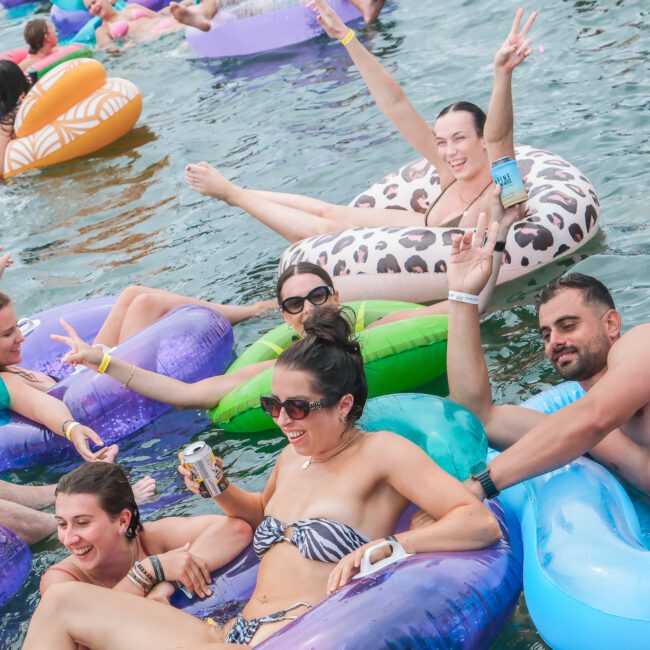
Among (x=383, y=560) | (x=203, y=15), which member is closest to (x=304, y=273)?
(x=383, y=560)

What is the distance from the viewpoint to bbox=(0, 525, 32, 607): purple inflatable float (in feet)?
15.6

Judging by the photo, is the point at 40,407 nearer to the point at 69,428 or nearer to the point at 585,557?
the point at 69,428

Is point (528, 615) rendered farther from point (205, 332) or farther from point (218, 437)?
point (205, 332)

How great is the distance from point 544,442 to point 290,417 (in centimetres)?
96

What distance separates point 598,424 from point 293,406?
1123mm

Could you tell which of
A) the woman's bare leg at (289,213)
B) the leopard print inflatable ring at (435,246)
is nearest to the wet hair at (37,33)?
the woman's bare leg at (289,213)

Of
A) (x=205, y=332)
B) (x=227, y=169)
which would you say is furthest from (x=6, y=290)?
(x=205, y=332)

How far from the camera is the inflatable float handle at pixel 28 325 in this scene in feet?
22.3

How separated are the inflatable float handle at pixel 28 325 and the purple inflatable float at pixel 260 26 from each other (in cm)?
658

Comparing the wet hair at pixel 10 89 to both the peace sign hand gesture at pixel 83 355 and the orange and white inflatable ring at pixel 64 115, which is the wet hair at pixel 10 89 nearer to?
the orange and white inflatable ring at pixel 64 115

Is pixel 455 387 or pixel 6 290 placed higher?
pixel 455 387

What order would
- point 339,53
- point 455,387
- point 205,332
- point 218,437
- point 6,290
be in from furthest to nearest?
point 339,53
point 6,290
point 205,332
point 218,437
point 455,387

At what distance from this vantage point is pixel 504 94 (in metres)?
5.57

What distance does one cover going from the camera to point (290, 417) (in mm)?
3787
